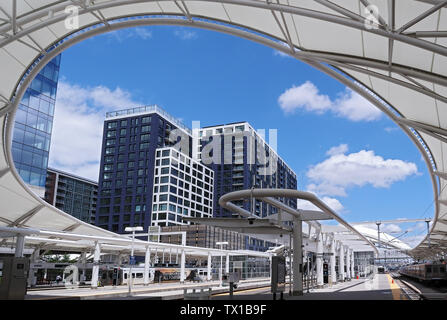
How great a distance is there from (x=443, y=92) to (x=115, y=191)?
114 metres

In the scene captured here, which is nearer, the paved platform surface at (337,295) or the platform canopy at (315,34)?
the platform canopy at (315,34)

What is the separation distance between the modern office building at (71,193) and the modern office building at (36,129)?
266 feet

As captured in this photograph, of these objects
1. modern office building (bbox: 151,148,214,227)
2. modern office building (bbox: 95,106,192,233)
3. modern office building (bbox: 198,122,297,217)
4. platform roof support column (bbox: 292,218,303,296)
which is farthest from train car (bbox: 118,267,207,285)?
modern office building (bbox: 198,122,297,217)

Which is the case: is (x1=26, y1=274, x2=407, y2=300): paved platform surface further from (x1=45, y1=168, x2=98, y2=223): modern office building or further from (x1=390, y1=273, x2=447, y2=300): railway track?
(x1=45, y1=168, x2=98, y2=223): modern office building

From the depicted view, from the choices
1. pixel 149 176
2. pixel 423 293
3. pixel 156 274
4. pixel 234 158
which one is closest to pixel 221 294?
pixel 423 293

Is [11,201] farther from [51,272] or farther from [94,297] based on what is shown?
[51,272]

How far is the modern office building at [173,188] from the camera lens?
371ft

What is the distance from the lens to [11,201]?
30.3 m

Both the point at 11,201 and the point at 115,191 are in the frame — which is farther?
the point at 115,191

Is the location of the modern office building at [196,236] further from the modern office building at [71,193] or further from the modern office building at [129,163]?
the modern office building at [71,193]

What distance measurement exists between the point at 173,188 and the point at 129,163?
17.7 meters

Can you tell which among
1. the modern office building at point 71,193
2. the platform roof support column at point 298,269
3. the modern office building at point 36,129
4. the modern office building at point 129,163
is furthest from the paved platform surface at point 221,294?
the modern office building at point 71,193
